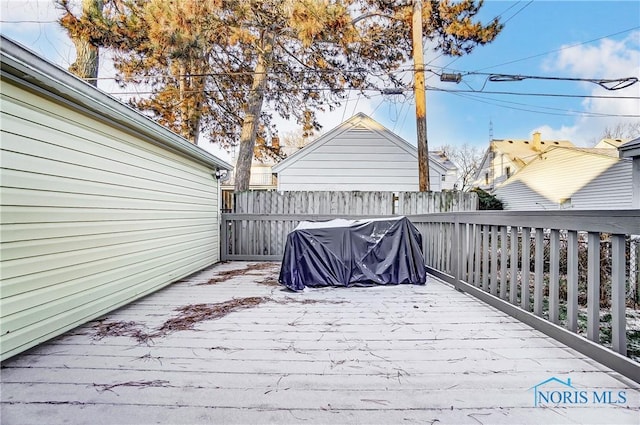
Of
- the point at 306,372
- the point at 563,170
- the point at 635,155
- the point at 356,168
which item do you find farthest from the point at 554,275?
the point at 563,170

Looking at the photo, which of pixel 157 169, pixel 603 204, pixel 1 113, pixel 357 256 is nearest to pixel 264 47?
pixel 157 169

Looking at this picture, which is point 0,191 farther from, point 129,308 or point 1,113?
point 129,308

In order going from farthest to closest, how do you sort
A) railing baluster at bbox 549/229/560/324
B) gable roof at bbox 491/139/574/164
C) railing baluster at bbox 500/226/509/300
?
1. gable roof at bbox 491/139/574/164
2. railing baluster at bbox 500/226/509/300
3. railing baluster at bbox 549/229/560/324

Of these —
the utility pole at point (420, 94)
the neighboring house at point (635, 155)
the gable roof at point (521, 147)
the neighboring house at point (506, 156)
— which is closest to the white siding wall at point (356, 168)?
the utility pole at point (420, 94)

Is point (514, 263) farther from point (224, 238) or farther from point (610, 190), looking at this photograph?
point (610, 190)

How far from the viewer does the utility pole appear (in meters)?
7.28

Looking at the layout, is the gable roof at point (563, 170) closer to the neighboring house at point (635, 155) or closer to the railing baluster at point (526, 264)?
the neighboring house at point (635, 155)

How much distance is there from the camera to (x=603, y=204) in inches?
458

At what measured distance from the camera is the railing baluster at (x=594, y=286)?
6.38ft

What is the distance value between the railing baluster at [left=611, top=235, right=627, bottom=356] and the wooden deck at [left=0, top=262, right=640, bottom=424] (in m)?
0.21

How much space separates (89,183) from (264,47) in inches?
250

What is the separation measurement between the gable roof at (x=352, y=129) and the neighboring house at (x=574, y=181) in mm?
6492

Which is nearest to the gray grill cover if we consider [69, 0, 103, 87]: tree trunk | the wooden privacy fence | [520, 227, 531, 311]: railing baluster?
[520, 227, 531, 311]: railing baluster

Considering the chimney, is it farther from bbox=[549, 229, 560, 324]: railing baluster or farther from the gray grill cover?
bbox=[549, 229, 560, 324]: railing baluster
